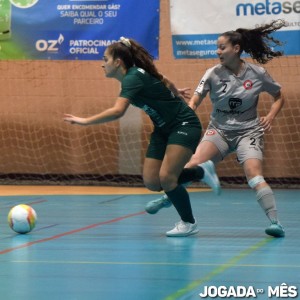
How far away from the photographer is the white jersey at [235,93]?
24.4 feet

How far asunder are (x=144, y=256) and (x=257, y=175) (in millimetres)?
1521

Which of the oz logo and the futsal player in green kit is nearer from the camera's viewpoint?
the futsal player in green kit

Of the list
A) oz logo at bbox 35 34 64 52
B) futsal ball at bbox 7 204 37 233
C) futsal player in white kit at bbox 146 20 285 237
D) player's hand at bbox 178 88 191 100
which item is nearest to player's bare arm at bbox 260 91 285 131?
futsal player in white kit at bbox 146 20 285 237

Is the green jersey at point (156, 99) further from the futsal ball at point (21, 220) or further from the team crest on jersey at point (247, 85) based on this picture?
the futsal ball at point (21, 220)

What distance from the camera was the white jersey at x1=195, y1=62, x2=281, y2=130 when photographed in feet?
24.4

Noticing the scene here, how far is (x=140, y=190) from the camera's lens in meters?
12.1

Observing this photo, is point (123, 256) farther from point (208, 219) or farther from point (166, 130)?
point (208, 219)

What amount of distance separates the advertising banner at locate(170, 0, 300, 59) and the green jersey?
17.6 feet

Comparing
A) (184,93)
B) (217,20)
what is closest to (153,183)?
(184,93)

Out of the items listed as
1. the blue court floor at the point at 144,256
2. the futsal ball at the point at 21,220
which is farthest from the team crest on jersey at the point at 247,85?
the futsal ball at the point at 21,220

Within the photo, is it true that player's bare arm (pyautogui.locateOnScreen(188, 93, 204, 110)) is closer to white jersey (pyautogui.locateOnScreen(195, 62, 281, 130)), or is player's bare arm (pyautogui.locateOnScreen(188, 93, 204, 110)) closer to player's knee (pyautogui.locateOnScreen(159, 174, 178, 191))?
white jersey (pyautogui.locateOnScreen(195, 62, 281, 130))

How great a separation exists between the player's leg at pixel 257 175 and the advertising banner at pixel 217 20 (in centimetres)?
495

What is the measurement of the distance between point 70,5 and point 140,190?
124 inches

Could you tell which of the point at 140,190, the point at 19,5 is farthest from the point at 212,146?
the point at 19,5
